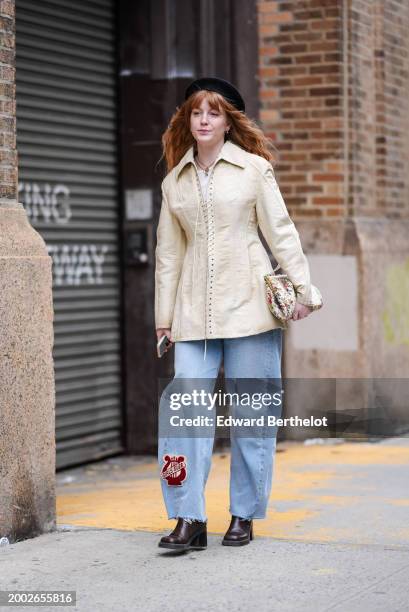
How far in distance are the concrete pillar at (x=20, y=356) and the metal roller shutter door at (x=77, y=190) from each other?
208 centimetres

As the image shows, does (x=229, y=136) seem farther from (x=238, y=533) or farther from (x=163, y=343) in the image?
(x=238, y=533)

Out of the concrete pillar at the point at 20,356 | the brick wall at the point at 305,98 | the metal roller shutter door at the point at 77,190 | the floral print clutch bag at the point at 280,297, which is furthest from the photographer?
the brick wall at the point at 305,98

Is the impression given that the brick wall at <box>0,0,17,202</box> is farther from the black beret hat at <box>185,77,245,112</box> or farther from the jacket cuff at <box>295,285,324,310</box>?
the jacket cuff at <box>295,285,324,310</box>

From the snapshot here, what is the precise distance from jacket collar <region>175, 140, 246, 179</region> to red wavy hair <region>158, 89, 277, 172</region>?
0.16 ft

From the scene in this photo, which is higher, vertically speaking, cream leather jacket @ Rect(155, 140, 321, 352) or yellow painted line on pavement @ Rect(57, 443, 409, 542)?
cream leather jacket @ Rect(155, 140, 321, 352)

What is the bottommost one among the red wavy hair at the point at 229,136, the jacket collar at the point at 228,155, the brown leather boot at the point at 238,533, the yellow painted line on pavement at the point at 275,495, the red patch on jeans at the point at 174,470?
the yellow painted line on pavement at the point at 275,495

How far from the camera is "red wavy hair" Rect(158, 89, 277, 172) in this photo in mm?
5770

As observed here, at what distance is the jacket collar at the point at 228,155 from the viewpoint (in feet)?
18.9

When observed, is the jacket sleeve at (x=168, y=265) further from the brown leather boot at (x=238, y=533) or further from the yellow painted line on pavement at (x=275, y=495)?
the yellow painted line on pavement at (x=275, y=495)

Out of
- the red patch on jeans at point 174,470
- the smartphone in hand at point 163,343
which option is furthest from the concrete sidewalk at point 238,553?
the smartphone in hand at point 163,343

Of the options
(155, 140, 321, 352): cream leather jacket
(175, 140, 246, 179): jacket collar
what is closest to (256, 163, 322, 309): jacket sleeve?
(155, 140, 321, 352): cream leather jacket

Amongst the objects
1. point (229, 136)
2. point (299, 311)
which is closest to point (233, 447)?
point (299, 311)

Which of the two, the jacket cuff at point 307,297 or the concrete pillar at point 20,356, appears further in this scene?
the concrete pillar at point 20,356

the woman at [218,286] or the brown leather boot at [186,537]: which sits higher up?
the woman at [218,286]
